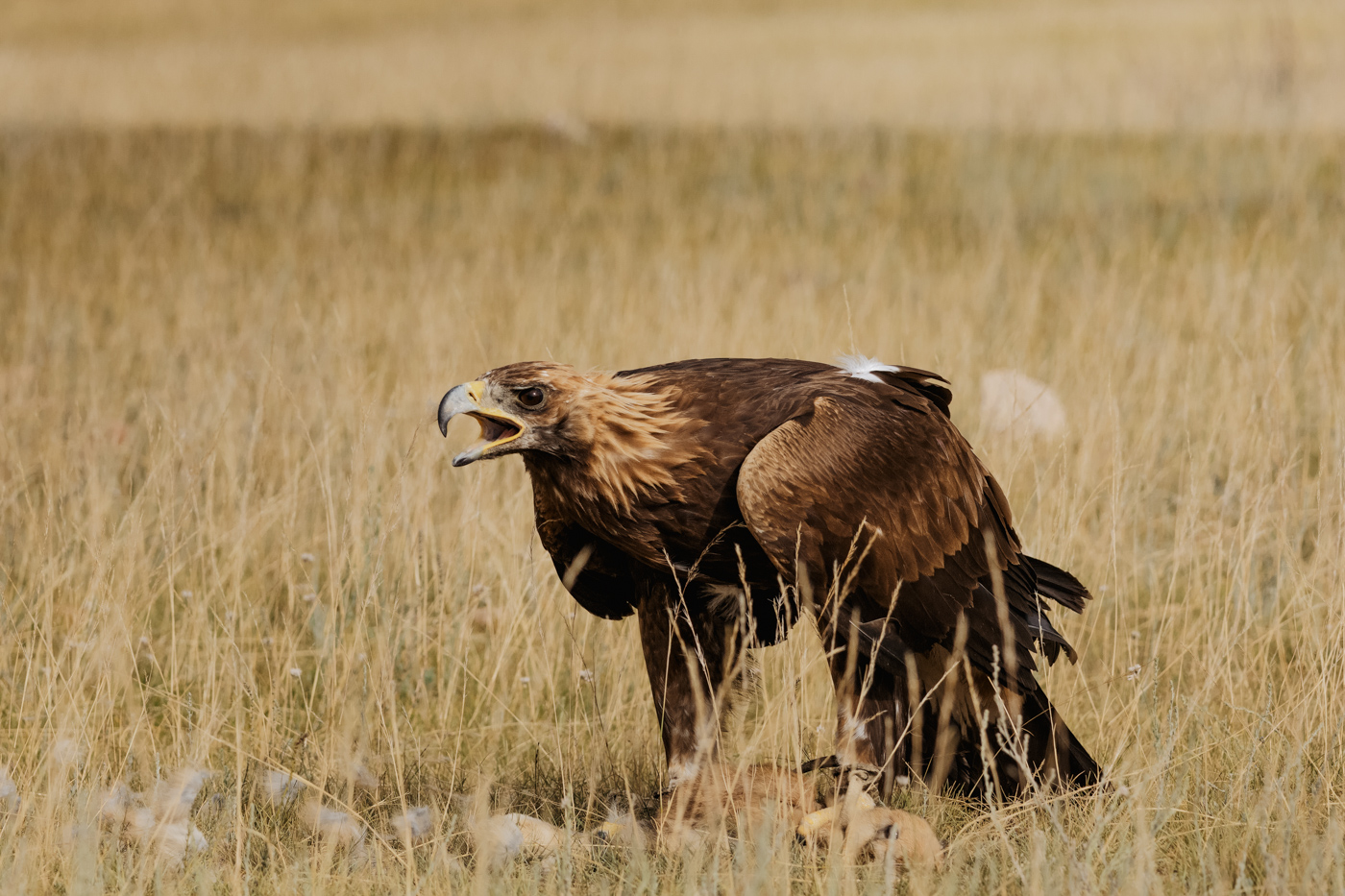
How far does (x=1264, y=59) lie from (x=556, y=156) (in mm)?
8775

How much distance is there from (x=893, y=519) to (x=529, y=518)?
207 centimetres

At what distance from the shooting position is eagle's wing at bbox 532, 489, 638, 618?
346 centimetres

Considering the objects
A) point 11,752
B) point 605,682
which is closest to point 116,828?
point 11,752

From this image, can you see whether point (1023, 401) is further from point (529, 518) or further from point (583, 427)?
point (583, 427)

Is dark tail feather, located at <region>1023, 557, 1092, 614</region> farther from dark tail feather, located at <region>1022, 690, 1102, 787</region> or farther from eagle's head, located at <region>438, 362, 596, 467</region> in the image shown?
eagle's head, located at <region>438, 362, 596, 467</region>

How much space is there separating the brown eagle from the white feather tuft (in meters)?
0.01

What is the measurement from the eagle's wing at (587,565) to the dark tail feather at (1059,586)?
1.12 metres

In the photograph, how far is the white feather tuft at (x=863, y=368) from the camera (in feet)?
11.5

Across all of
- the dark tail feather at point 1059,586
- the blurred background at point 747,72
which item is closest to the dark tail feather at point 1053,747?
the dark tail feather at point 1059,586

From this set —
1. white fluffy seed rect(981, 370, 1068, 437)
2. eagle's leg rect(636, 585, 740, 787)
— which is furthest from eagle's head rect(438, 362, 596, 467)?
white fluffy seed rect(981, 370, 1068, 437)

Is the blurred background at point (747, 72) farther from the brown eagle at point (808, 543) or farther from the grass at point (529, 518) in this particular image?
the brown eagle at point (808, 543)

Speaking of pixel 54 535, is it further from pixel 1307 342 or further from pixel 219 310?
pixel 1307 342

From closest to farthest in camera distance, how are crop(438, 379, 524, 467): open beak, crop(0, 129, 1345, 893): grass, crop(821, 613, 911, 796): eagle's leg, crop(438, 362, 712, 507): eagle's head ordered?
1. crop(438, 379, 524, 467): open beak
2. crop(438, 362, 712, 507): eagle's head
3. crop(0, 129, 1345, 893): grass
4. crop(821, 613, 911, 796): eagle's leg

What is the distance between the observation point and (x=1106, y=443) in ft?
17.3
